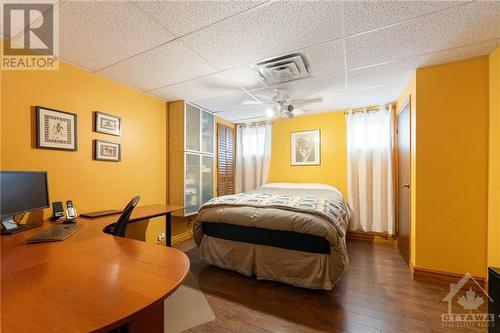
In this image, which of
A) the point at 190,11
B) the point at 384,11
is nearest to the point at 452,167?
the point at 384,11

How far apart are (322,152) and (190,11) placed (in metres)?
3.34

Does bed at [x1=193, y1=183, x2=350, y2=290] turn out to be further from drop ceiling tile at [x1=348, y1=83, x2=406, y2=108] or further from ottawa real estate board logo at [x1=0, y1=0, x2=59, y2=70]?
ottawa real estate board logo at [x1=0, y1=0, x2=59, y2=70]

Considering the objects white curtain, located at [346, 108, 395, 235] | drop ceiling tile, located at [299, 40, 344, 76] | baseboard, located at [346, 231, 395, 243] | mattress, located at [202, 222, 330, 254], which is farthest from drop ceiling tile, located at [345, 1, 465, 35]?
baseboard, located at [346, 231, 395, 243]

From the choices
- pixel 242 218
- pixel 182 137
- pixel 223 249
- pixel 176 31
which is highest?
pixel 176 31

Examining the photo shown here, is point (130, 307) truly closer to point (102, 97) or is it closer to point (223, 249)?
point (223, 249)

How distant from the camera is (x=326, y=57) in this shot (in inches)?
87.3

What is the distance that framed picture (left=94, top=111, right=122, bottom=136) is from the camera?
258 cm

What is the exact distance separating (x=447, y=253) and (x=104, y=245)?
10.3 feet

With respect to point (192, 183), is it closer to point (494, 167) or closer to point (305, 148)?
point (305, 148)

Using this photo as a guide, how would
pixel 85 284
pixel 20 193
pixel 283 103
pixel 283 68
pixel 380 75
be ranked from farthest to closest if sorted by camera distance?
pixel 283 103
pixel 380 75
pixel 283 68
pixel 20 193
pixel 85 284

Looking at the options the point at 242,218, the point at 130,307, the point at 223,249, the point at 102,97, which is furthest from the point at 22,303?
the point at 102,97

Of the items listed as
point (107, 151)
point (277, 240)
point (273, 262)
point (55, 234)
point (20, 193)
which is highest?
point (107, 151)

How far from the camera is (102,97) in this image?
8.74ft

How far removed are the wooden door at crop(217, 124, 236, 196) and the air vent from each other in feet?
6.76
